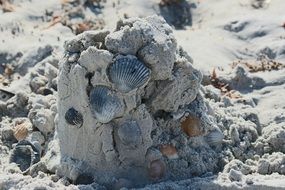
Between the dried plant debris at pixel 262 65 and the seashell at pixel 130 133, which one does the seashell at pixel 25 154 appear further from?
the dried plant debris at pixel 262 65

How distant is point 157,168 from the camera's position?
215 inches

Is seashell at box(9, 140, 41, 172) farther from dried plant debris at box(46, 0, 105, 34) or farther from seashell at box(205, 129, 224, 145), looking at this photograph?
dried plant debris at box(46, 0, 105, 34)

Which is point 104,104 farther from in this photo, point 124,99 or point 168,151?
point 168,151

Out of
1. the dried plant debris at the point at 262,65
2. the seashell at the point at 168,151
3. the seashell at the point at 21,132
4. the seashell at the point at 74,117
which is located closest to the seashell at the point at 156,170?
the seashell at the point at 168,151

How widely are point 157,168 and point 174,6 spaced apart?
4.89 m

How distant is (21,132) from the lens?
6.28 m

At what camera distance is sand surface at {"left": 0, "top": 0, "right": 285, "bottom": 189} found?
5.59m

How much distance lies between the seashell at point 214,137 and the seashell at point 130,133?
2.45 ft

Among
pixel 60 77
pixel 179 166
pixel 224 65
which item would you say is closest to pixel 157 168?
pixel 179 166

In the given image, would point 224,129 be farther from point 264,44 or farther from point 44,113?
point 264,44

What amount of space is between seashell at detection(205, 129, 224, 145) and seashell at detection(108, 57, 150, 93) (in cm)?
94

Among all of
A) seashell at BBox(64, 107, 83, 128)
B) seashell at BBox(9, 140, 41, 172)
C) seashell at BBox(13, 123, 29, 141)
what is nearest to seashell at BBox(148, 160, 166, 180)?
seashell at BBox(64, 107, 83, 128)

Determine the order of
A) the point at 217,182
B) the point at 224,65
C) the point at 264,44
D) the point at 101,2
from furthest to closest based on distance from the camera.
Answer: the point at 101,2 < the point at 264,44 < the point at 224,65 < the point at 217,182

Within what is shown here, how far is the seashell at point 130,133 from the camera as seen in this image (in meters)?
5.36
